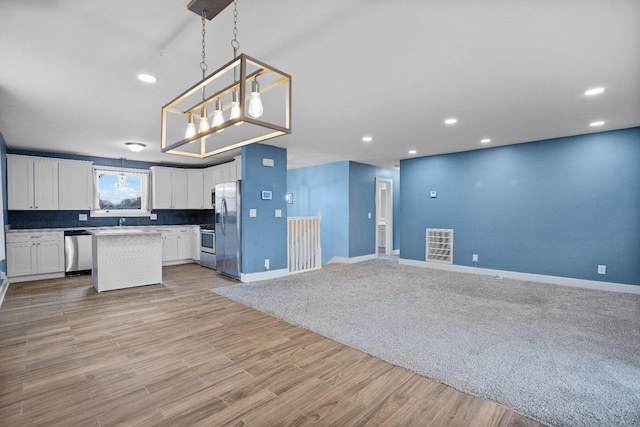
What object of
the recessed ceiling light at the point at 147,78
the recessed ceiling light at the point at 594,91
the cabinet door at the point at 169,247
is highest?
the recessed ceiling light at the point at 594,91

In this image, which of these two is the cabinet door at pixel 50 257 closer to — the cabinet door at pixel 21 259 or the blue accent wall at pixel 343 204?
the cabinet door at pixel 21 259

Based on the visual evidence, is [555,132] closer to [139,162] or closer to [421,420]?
[421,420]

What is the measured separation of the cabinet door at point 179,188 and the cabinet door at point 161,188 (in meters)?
0.09

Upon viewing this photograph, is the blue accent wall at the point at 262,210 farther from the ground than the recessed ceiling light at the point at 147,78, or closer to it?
closer to it

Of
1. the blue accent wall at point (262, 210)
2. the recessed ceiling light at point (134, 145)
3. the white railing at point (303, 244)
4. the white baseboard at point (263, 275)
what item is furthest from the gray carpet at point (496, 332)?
the recessed ceiling light at point (134, 145)

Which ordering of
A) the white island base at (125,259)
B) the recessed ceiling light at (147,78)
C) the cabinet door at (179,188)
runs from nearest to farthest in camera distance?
the recessed ceiling light at (147,78) < the white island base at (125,259) < the cabinet door at (179,188)

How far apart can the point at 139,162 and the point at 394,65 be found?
6.98 meters

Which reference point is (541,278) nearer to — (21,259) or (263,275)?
(263,275)

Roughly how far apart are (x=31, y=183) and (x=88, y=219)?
1221 millimetres

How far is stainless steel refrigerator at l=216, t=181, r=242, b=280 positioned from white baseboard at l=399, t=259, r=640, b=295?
13.3 feet

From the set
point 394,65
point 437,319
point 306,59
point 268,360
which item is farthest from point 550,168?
point 268,360

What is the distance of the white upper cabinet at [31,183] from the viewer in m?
5.68

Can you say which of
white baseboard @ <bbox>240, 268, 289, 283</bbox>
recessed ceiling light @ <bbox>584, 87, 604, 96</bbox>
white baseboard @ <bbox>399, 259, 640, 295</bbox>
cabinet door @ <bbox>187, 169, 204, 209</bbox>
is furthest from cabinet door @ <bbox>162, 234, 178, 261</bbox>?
recessed ceiling light @ <bbox>584, 87, 604, 96</bbox>

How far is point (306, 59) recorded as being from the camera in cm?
249
